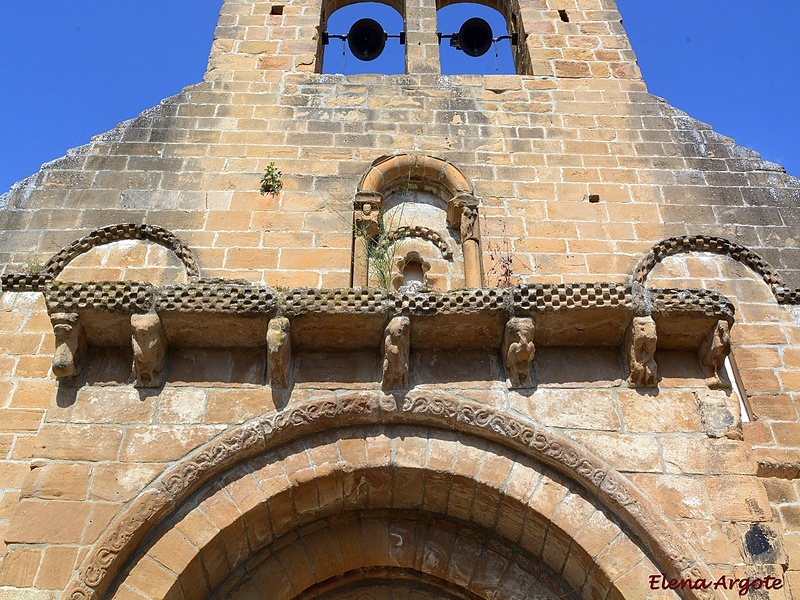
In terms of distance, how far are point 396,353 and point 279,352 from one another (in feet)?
2.35

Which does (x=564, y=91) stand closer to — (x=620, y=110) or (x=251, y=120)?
(x=620, y=110)

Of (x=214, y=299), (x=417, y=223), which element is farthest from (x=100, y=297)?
(x=417, y=223)

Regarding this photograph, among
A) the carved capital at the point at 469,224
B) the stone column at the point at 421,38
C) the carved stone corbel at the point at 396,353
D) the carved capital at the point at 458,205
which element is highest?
the stone column at the point at 421,38

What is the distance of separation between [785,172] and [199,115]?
523cm

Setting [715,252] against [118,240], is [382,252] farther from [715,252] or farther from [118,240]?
[715,252]

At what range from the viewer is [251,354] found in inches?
207

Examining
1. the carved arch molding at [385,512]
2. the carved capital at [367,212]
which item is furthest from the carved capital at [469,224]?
the carved arch molding at [385,512]

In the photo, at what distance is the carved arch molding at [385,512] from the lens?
452 centimetres

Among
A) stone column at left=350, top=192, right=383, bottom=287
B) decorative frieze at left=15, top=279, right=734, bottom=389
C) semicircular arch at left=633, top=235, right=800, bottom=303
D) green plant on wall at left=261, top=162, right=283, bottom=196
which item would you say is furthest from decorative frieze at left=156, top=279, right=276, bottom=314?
semicircular arch at left=633, top=235, right=800, bottom=303

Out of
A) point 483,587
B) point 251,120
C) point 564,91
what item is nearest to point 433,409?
point 483,587

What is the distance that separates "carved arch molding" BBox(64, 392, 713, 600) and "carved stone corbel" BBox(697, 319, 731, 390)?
101cm

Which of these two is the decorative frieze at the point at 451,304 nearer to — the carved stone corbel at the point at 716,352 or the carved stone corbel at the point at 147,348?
the carved stone corbel at the point at 716,352

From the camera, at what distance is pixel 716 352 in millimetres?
5129

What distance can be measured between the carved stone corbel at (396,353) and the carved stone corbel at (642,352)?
1402mm
